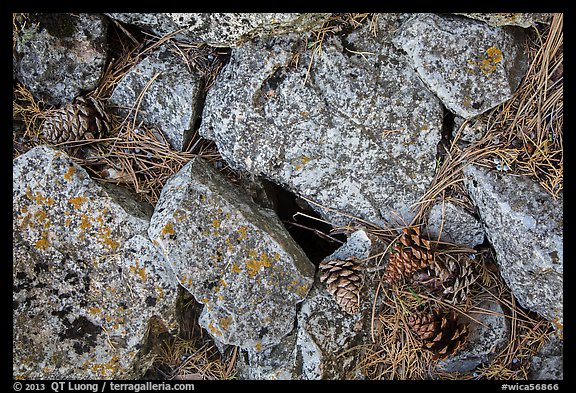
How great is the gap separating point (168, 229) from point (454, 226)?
1294 mm

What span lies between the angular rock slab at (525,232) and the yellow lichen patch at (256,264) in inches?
38.7

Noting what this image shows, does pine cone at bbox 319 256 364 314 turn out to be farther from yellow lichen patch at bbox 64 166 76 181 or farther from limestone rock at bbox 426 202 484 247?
yellow lichen patch at bbox 64 166 76 181

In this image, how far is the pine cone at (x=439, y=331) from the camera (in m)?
2.20

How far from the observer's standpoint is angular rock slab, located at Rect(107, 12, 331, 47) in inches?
82.9

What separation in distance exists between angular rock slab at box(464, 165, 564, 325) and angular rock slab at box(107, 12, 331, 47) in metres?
0.99

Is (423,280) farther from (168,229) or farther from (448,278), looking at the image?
(168,229)

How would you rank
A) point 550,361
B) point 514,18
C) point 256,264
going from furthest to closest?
1. point 550,361
2. point 256,264
3. point 514,18

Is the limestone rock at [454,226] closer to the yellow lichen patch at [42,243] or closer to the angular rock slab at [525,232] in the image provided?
the angular rock slab at [525,232]

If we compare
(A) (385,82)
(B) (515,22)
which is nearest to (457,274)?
(A) (385,82)

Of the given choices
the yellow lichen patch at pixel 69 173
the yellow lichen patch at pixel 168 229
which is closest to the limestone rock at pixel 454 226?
the yellow lichen patch at pixel 168 229

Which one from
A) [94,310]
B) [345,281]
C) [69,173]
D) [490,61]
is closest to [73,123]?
[69,173]

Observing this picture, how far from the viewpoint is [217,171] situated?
240 cm

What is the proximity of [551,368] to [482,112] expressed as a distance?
1.20 metres

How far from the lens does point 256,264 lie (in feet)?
7.13
